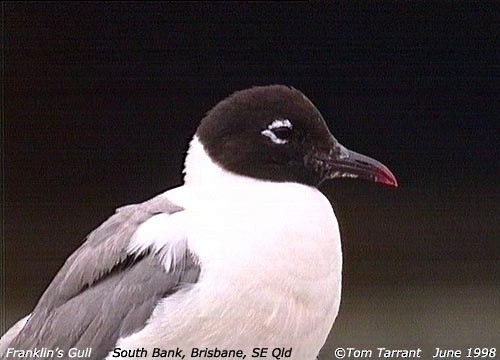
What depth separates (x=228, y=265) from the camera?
1.30m

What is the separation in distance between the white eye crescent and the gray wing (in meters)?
0.16

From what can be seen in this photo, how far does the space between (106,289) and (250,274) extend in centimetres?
22

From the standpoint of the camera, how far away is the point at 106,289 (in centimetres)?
136

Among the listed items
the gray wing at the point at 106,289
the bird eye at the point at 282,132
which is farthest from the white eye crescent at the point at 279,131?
the gray wing at the point at 106,289

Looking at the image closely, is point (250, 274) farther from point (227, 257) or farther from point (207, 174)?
point (207, 174)

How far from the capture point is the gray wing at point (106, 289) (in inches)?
51.9

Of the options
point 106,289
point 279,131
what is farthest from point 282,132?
point 106,289

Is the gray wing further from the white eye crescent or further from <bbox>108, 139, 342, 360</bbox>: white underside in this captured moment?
the white eye crescent

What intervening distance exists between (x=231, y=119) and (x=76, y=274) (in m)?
0.32

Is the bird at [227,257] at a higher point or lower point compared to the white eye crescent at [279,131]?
lower

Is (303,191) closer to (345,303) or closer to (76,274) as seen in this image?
(76,274)

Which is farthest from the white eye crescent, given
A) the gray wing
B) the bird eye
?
the gray wing

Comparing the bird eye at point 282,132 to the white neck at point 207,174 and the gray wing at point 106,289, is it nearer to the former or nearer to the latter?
the white neck at point 207,174

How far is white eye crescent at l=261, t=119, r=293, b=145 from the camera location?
137 centimetres
